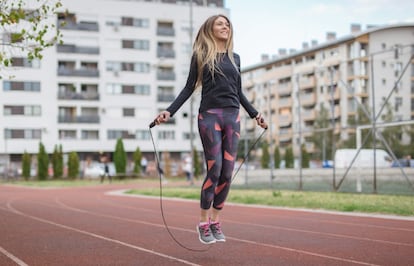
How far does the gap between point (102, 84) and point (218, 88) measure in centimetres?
5990

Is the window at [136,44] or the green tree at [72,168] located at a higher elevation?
the window at [136,44]

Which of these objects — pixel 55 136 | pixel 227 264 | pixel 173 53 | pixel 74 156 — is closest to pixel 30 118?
pixel 55 136

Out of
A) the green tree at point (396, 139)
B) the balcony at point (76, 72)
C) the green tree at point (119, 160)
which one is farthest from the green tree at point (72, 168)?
the green tree at point (396, 139)

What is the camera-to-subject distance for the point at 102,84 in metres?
64.9

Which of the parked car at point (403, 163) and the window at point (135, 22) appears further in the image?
the window at point (135, 22)

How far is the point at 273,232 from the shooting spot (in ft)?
28.9

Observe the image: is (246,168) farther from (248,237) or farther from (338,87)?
(248,237)

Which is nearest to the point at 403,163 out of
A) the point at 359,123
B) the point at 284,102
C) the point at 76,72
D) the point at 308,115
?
the point at 359,123

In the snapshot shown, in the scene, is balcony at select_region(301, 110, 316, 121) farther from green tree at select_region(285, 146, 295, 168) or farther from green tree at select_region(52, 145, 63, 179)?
green tree at select_region(52, 145, 63, 179)

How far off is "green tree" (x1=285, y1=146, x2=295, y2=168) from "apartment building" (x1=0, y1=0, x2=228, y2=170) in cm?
3427

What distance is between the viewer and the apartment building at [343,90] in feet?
67.1

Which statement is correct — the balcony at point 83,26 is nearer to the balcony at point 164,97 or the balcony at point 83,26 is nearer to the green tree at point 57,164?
the balcony at point 164,97

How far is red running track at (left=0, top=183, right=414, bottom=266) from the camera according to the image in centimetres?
608

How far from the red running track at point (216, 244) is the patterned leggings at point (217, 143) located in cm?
70
